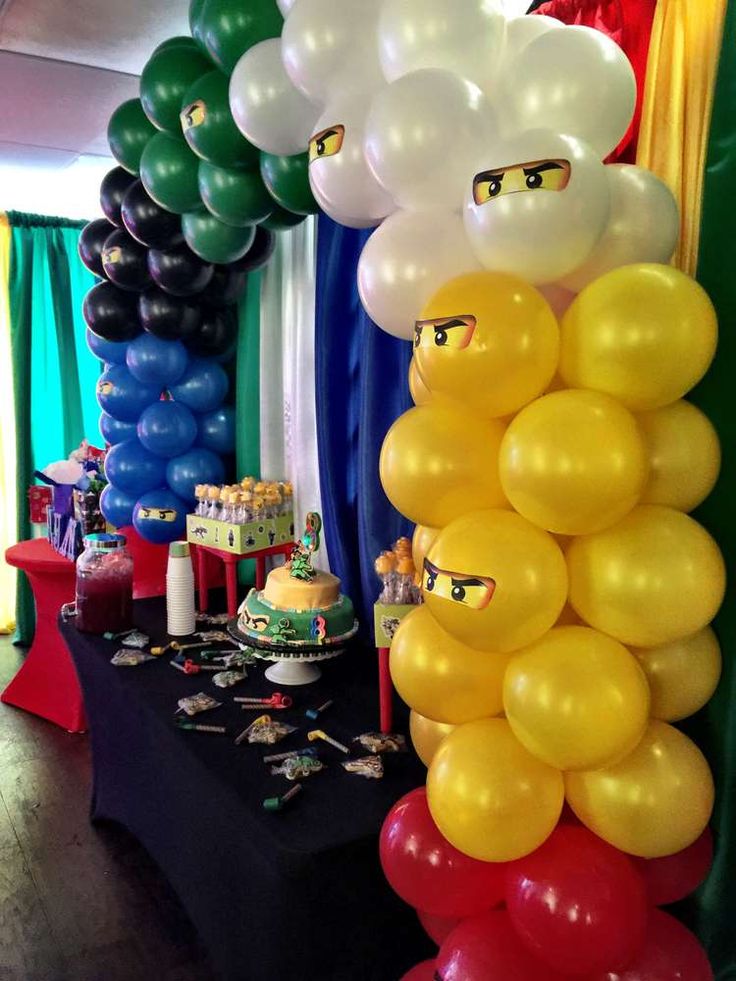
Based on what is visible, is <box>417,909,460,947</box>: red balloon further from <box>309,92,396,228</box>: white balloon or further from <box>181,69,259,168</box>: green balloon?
<box>181,69,259,168</box>: green balloon

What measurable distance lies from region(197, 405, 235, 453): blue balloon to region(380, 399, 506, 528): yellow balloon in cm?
166

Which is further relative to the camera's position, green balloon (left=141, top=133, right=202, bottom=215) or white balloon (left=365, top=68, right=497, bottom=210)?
green balloon (left=141, top=133, right=202, bottom=215)

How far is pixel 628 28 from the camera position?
1272 mm

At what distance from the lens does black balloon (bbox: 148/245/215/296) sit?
2162 millimetres

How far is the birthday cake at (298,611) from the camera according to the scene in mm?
1726

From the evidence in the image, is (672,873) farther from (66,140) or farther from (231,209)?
(66,140)

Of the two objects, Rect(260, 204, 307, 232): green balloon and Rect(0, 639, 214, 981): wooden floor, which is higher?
Rect(260, 204, 307, 232): green balloon

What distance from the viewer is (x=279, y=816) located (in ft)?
4.11

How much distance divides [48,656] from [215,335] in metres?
1.55

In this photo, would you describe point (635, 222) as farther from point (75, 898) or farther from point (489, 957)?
point (75, 898)

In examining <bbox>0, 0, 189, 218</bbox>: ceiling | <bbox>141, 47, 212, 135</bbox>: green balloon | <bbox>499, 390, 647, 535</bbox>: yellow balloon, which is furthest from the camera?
<bbox>0, 0, 189, 218</bbox>: ceiling

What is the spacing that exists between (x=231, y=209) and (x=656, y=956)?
5.11 feet

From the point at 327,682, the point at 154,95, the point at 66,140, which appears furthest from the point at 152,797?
the point at 66,140

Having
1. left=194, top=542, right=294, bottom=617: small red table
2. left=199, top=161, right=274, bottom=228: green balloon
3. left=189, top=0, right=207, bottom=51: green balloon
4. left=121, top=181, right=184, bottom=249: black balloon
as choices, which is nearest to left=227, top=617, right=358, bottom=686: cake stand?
left=194, top=542, right=294, bottom=617: small red table
